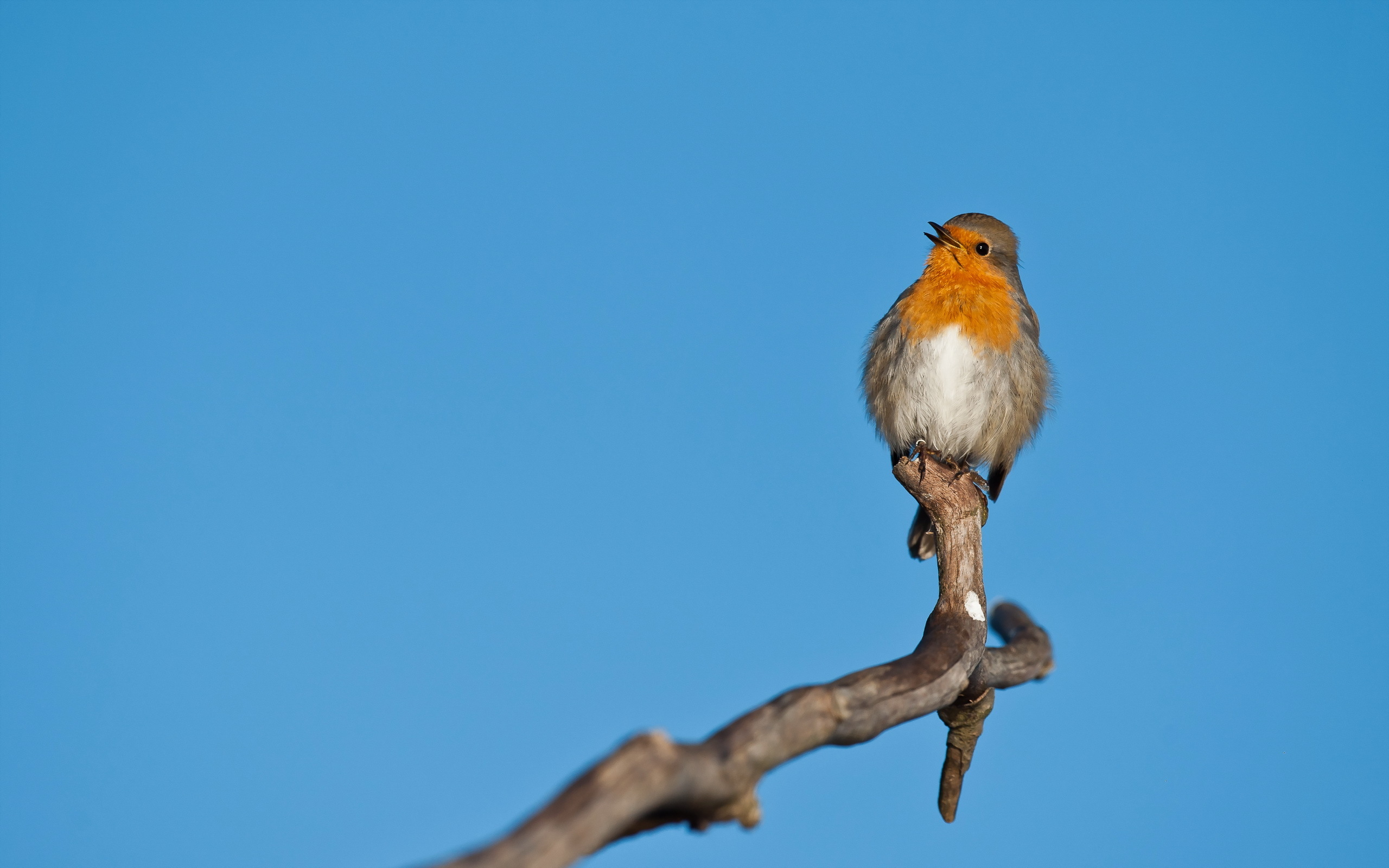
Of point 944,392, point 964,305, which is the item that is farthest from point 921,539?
point 964,305

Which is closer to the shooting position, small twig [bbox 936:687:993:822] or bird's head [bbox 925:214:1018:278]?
small twig [bbox 936:687:993:822]

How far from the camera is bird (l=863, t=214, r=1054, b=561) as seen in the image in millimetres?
6676

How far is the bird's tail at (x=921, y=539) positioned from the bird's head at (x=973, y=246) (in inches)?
66.4

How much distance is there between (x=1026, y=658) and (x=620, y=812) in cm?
419

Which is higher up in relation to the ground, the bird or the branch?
the bird

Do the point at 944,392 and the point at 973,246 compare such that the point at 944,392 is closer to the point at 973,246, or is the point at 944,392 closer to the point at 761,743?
the point at 973,246

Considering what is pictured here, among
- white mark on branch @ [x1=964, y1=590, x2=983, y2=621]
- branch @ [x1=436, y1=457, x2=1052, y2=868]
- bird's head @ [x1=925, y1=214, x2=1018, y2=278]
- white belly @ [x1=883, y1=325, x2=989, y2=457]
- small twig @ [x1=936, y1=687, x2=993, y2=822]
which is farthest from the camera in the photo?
bird's head @ [x1=925, y1=214, x2=1018, y2=278]

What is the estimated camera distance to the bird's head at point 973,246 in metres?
6.93

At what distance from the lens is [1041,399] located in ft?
23.7

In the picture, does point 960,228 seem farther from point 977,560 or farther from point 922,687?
point 922,687

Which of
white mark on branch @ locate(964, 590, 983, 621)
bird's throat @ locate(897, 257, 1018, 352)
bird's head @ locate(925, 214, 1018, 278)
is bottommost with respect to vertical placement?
white mark on branch @ locate(964, 590, 983, 621)

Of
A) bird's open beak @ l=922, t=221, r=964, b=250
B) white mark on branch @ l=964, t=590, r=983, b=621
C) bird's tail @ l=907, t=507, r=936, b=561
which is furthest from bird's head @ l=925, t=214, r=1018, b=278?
white mark on branch @ l=964, t=590, r=983, b=621

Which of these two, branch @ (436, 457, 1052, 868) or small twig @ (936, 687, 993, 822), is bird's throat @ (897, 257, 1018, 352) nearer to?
branch @ (436, 457, 1052, 868)

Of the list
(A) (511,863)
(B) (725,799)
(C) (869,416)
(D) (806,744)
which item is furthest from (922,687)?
(C) (869,416)
